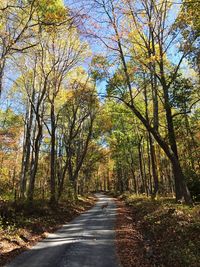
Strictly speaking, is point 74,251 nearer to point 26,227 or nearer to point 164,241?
point 164,241

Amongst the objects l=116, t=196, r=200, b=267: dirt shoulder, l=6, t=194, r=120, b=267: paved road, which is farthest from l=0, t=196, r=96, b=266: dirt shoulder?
l=116, t=196, r=200, b=267: dirt shoulder

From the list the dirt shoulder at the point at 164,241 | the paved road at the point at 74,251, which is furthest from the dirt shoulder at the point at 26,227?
the dirt shoulder at the point at 164,241

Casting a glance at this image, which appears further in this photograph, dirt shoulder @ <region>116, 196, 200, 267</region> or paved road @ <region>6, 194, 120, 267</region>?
paved road @ <region>6, 194, 120, 267</region>

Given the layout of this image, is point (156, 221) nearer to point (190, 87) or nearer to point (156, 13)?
point (190, 87)

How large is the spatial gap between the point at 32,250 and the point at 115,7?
566 inches

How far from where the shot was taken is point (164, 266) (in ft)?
28.7

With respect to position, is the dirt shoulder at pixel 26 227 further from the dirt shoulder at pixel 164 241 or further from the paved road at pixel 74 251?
the dirt shoulder at pixel 164 241

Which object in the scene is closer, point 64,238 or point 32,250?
point 32,250

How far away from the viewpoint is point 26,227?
15.6 meters

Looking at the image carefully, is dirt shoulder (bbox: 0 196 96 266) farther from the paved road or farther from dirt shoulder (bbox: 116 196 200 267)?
dirt shoulder (bbox: 116 196 200 267)

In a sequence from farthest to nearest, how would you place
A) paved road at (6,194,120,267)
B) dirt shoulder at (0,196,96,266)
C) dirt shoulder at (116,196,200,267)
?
dirt shoulder at (0,196,96,266) < paved road at (6,194,120,267) < dirt shoulder at (116,196,200,267)

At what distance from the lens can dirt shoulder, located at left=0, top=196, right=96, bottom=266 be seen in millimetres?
11975

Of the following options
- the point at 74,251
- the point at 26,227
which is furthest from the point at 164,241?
the point at 26,227

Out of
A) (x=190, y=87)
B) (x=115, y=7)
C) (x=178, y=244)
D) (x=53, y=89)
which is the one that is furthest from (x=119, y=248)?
(x=53, y=89)
